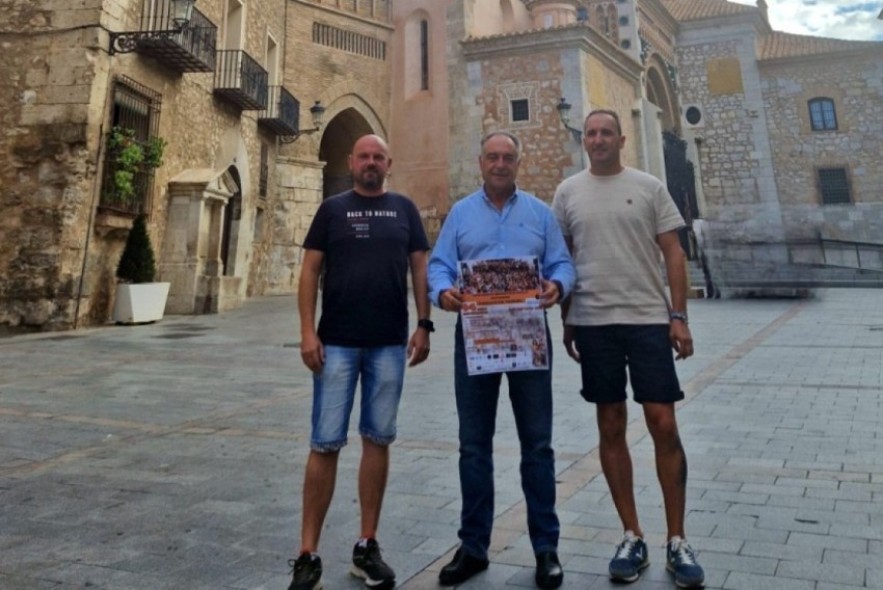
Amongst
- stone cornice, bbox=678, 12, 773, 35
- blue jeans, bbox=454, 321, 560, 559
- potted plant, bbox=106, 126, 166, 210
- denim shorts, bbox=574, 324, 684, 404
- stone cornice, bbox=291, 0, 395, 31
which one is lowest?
blue jeans, bbox=454, 321, 560, 559

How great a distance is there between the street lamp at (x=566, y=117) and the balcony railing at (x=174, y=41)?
9.44 metres

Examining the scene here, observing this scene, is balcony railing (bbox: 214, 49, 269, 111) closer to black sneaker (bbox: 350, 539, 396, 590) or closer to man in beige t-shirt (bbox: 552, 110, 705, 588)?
man in beige t-shirt (bbox: 552, 110, 705, 588)

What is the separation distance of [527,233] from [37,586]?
223 cm

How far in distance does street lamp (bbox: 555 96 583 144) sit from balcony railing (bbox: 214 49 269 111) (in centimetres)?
835

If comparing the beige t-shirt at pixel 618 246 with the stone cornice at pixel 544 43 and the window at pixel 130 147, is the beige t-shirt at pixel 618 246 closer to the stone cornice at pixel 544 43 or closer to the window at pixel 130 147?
the window at pixel 130 147

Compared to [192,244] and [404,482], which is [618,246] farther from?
[192,244]

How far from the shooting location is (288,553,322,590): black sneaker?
85.2 inches

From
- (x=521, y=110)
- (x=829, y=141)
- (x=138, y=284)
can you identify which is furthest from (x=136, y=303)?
(x=829, y=141)

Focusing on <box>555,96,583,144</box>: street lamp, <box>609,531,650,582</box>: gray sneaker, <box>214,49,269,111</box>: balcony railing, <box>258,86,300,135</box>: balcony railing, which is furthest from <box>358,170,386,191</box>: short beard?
<box>555,96,583,144</box>: street lamp

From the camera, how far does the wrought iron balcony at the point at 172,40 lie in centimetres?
1123

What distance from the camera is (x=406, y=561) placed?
246 centimetres

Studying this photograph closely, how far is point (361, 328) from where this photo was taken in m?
2.46

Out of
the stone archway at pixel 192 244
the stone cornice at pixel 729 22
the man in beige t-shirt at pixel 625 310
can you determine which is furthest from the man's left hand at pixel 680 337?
the stone cornice at pixel 729 22

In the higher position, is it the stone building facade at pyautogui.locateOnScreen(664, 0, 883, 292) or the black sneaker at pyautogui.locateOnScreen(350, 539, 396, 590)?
the stone building facade at pyautogui.locateOnScreen(664, 0, 883, 292)
